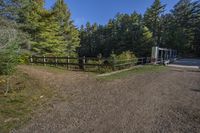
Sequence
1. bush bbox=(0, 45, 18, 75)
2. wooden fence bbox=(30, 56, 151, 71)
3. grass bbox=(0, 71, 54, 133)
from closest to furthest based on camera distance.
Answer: grass bbox=(0, 71, 54, 133), bush bbox=(0, 45, 18, 75), wooden fence bbox=(30, 56, 151, 71)

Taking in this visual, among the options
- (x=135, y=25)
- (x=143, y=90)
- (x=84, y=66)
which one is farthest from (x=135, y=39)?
(x=143, y=90)

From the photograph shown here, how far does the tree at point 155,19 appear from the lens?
146 feet

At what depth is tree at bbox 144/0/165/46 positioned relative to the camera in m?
44.6

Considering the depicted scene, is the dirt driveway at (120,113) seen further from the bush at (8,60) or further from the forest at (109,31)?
the forest at (109,31)

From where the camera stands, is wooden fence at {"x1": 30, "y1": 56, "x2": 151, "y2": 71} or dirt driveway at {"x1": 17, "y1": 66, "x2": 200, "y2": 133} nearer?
dirt driveway at {"x1": 17, "y1": 66, "x2": 200, "y2": 133}

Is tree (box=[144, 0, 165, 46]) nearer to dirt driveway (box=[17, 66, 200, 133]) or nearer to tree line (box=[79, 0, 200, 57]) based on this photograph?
tree line (box=[79, 0, 200, 57])

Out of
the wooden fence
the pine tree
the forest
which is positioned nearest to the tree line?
the forest

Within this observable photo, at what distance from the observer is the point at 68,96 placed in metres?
6.61

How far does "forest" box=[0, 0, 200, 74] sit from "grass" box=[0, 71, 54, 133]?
8968 mm

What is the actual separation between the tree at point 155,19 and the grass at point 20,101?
4062 cm

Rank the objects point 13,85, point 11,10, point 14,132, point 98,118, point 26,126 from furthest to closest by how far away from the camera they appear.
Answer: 1. point 11,10
2. point 13,85
3. point 98,118
4. point 26,126
5. point 14,132

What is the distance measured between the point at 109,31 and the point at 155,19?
14.2 m

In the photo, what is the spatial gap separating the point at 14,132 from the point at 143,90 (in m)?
5.15

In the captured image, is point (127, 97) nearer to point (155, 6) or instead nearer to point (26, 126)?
point (26, 126)
